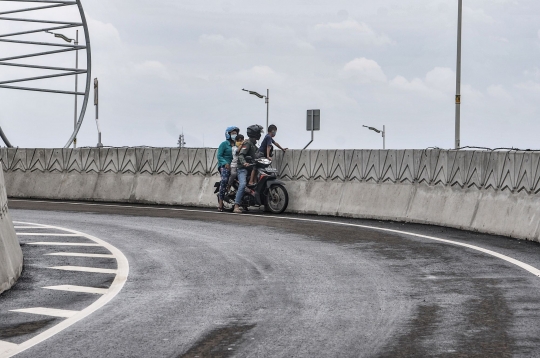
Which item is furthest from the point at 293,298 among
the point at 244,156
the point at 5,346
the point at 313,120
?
the point at 313,120

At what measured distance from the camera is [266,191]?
20.5 m

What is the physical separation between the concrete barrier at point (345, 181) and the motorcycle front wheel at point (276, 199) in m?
0.46

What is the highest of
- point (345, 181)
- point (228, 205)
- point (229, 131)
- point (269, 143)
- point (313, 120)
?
point (313, 120)

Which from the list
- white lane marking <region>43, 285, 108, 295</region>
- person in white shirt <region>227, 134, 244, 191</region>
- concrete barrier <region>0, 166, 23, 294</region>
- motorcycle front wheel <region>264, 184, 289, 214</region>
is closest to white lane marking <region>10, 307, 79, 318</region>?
white lane marking <region>43, 285, 108, 295</region>

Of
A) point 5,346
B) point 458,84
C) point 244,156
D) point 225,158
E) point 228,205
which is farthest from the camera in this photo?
point 458,84

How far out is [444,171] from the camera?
17281mm

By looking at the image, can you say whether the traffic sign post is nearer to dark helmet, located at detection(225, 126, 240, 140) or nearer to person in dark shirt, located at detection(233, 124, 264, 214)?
dark helmet, located at detection(225, 126, 240, 140)

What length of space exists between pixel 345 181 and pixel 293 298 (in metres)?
10.9

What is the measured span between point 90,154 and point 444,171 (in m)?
11.3

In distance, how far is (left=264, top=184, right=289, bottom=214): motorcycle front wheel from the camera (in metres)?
20.1

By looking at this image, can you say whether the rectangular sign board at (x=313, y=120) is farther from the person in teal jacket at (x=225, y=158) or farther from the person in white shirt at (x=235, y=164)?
the person in white shirt at (x=235, y=164)

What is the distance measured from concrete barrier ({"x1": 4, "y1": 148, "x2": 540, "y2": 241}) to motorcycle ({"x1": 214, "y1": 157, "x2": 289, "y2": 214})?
48 cm

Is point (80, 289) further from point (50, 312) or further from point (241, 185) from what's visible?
point (241, 185)

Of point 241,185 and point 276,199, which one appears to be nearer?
point 276,199
